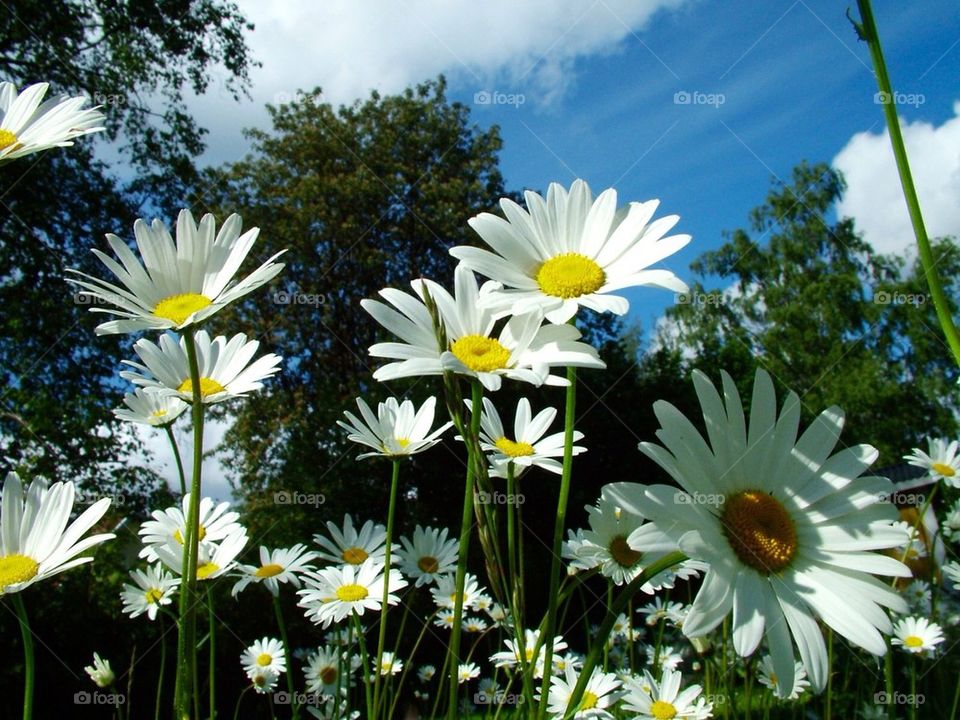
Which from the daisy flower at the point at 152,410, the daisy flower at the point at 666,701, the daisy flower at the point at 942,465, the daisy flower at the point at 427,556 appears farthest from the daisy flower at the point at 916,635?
the daisy flower at the point at 152,410

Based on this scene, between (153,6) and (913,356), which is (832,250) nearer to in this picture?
(913,356)

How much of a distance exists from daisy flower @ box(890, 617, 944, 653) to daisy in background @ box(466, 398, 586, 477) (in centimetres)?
165

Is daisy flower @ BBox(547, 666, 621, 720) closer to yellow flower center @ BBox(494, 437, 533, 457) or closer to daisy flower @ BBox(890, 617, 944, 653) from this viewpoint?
yellow flower center @ BBox(494, 437, 533, 457)

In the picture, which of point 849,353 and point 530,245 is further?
point 849,353

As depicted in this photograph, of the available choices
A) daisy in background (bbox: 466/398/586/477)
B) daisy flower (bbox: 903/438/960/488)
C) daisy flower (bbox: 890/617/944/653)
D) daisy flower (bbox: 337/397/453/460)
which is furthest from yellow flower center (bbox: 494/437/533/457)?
daisy flower (bbox: 890/617/944/653)

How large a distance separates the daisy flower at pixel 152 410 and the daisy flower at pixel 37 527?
0.84 feet

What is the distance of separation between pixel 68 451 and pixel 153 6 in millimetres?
5270

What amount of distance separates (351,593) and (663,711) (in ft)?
2.43

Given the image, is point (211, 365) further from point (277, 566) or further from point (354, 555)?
point (277, 566)

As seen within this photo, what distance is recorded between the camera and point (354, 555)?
180 centimetres

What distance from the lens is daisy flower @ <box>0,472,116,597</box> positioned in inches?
30.5

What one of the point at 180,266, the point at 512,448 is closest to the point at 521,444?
the point at 512,448

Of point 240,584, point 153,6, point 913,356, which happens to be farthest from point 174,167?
point 913,356

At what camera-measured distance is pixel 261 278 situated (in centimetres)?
67
